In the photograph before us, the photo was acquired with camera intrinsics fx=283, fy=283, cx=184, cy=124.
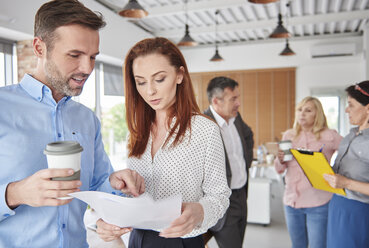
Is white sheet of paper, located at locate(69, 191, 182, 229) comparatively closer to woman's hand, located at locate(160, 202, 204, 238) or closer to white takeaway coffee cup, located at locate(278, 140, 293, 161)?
woman's hand, located at locate(160, 202, 204, 238)

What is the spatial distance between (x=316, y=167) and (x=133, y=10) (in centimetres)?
292

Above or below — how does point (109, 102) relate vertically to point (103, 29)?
below

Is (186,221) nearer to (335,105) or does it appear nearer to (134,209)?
(134,209)

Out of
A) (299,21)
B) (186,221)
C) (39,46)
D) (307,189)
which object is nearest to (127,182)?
(186,221)

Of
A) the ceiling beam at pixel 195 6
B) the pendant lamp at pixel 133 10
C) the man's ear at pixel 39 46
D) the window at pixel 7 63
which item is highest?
the ceiling beam at pixel 195 6

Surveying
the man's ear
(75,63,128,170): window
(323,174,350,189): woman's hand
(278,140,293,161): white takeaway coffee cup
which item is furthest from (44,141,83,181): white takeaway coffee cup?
(75,63,128,170): window

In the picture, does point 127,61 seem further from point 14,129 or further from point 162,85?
point 14,129

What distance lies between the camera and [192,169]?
50.3 inches

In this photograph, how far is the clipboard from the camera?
7.35ft

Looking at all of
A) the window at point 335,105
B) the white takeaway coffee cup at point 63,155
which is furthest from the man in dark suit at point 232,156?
the window at point 335,105

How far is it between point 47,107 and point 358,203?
2.37 m

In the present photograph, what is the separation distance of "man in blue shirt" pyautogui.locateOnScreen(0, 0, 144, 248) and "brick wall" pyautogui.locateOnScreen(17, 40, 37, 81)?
12.2ft

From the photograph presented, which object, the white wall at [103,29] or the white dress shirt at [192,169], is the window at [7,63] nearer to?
the white wall at [103,29]

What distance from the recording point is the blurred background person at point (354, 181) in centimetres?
221
